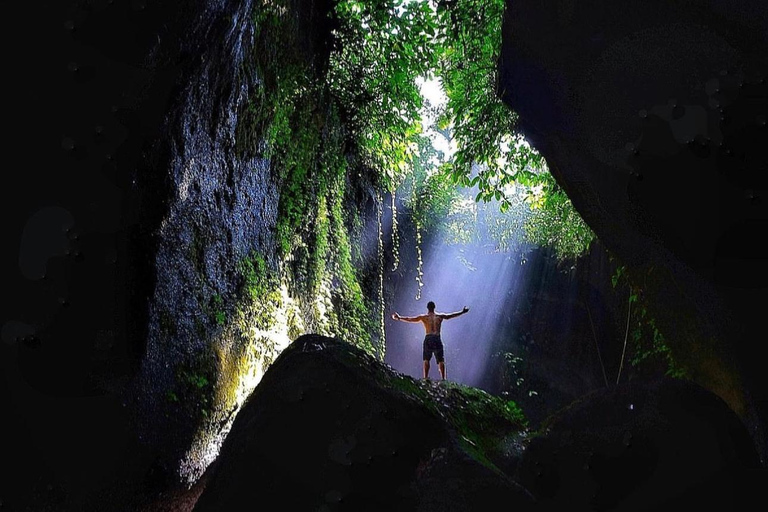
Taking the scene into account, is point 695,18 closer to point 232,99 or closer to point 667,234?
point 667,234

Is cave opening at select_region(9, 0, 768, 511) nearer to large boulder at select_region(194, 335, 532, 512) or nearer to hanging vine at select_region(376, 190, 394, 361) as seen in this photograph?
large boulder at select_region(194, 335, 532, 512)

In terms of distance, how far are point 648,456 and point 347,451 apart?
1785mm

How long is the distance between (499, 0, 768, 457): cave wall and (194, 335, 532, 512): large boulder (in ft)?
6.00

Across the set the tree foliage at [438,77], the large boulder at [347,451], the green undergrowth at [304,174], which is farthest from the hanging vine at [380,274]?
the large boulder at [347,451]

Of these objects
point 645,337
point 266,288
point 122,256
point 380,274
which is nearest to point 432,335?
point 380,274

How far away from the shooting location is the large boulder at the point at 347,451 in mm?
2693

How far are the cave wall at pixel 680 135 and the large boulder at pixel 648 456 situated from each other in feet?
2.72

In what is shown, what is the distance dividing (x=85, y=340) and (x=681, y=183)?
3979mm

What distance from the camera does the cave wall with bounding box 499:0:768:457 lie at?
293 cm

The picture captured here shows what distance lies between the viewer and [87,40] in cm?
290

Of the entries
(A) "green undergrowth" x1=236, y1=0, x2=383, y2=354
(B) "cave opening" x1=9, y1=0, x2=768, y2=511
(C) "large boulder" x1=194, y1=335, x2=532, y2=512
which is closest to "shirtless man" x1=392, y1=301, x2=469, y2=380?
(A) "green undergrowth" x1=236, y1=0, x2=383, y2=354

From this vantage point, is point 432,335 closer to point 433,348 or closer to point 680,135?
point 433,348

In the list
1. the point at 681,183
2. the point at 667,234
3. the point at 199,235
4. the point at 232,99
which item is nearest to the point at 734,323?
the point at 667,234

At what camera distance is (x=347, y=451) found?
284 centimetres
